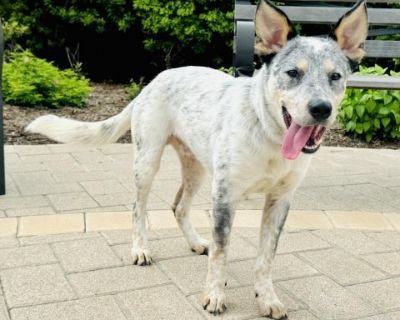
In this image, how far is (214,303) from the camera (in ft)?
9.70

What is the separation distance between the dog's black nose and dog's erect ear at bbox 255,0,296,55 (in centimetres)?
46

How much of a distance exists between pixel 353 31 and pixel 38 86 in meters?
5.93

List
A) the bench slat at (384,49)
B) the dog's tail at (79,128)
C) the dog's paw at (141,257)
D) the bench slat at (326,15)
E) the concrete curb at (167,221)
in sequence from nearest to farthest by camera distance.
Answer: the dog's paw at (141,257)
the dog's tail at (79,128)
the concrete curb at (167,221)
the bench slat at (326,15)
the bench slat at (384,49)

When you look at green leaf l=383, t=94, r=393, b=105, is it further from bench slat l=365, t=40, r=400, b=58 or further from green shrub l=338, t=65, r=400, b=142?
bench slat l=365, t=40, r=400, b=58

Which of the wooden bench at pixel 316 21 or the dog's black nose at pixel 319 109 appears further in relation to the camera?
the wooden bench at pixel 316 21

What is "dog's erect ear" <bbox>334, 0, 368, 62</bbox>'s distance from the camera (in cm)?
289

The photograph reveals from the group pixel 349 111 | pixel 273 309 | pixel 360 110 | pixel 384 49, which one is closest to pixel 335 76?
pixel 273 309

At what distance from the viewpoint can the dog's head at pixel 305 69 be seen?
2.61 meters

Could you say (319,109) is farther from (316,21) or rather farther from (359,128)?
(359,128)

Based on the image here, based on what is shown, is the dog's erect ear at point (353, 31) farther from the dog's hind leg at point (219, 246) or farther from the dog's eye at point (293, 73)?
the dog's hind leg at point (219, 246)

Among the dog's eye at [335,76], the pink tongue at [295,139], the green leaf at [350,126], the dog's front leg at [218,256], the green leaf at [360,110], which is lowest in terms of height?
the green leaf at [350,126]

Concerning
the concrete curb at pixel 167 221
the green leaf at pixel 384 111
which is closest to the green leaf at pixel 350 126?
the green leaf at pixel 384 111

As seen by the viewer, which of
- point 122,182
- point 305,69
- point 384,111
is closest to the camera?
point 305,69

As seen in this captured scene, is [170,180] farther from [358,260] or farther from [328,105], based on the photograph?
[328,105]
